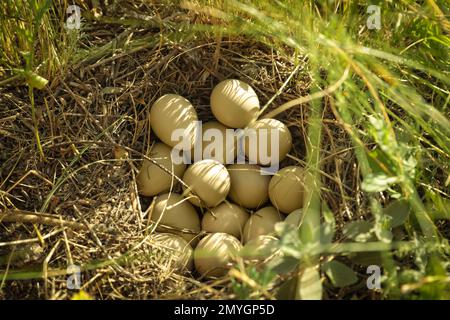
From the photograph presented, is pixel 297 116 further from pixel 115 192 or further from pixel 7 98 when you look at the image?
pixel 7 98

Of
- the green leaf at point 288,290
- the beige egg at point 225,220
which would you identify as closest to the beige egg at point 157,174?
the beige egg at point 225,220

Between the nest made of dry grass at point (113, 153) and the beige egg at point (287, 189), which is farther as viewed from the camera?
the beige egg at point (287, 189)

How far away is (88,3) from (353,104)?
86 cm

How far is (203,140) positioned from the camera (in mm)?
1672

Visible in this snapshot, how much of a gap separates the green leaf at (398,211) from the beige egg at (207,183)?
0.44 metres

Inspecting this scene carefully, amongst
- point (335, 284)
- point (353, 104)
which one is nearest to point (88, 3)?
point (353, 104)

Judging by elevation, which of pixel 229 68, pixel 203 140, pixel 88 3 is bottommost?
pixel 203 140

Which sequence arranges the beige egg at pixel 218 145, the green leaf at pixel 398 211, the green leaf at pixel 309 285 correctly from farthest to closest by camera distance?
the beige egg at pixel 218 145 → the green leaf at pixel 398 211 → the green leaf at pixel 309 285

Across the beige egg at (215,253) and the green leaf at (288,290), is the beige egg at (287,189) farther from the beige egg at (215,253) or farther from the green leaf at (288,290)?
the green leaf at (288,290)

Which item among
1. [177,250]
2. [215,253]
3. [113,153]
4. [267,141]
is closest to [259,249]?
[215,253]

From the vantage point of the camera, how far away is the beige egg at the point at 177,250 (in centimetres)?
147

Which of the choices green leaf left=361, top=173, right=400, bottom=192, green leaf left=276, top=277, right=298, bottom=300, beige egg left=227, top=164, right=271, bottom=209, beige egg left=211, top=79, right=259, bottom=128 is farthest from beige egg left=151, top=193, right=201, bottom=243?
green leaf left=361, top=173, right=400, bottom=192

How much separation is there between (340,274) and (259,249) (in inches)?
8.7

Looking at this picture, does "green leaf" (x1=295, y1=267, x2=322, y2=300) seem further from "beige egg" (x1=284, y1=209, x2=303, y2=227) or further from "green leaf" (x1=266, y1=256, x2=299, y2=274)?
"beige egg" (x1=284, y1=209, x2=303, y2=227)
